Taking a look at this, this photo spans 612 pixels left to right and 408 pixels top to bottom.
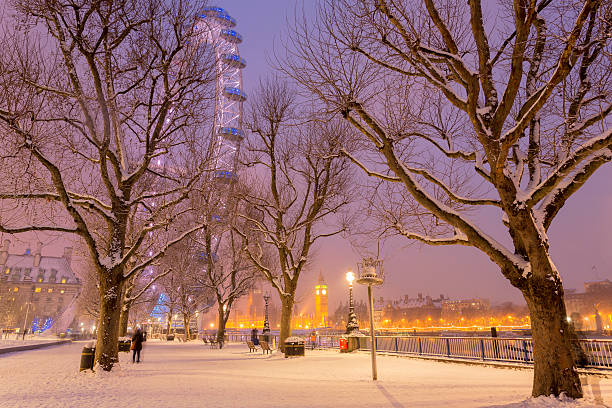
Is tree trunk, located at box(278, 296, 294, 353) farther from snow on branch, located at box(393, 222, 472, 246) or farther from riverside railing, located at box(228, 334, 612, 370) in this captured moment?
snow on branch, located at box(393, 222, 472, 246)

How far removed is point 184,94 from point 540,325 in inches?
483

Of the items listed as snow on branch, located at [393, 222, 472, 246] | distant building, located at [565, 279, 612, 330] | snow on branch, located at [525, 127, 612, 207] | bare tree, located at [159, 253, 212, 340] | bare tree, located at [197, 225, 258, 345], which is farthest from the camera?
distant building, located at [565, 279, 612, 330]

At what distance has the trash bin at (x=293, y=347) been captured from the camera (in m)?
20.1

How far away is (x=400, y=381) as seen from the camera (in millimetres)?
11016

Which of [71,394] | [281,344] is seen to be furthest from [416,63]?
[281,344]

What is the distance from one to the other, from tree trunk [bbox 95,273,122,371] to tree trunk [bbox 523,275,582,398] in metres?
11.5

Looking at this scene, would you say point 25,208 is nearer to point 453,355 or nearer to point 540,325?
point 540,325

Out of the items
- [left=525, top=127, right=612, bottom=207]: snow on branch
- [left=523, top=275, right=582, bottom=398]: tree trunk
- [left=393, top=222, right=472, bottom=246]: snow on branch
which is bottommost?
[left=523, top=275, right=582, bottom=398]: tree trunk

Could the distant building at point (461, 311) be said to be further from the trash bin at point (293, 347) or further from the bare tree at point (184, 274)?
the trash bin at point (293, 347)

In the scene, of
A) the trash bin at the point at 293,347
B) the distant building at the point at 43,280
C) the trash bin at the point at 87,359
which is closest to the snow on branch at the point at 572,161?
the trash bin at the point at 87,359

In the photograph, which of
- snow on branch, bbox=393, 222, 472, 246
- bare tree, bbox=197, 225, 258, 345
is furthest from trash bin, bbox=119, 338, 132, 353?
snow on branch, bbox=393, 222, 472, 246

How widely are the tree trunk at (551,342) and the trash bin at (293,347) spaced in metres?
14.2

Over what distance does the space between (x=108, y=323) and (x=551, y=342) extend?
11.9m

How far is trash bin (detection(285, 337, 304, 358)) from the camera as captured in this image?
20094mm
